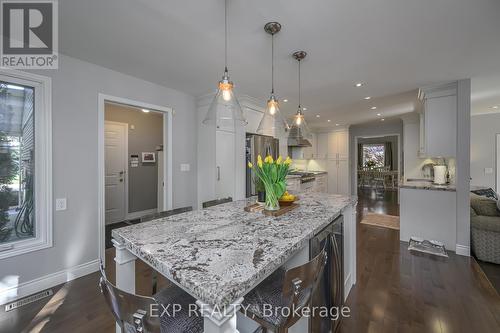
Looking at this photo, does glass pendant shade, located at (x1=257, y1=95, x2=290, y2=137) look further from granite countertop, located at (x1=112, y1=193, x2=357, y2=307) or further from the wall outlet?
the wall outlet

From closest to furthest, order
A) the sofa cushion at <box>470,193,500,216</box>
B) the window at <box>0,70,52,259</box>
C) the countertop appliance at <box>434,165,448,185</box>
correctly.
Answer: the window at <box>0,70,52,259</box>
the sofa cushion at <box>470,193,500,216</box>
the countertop appliance at <box>434,165,448,185</box>

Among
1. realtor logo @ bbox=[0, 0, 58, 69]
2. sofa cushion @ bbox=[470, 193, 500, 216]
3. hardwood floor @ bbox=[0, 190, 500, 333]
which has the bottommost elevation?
hardwood floor @ bbox=[0, 190, 500, 333]

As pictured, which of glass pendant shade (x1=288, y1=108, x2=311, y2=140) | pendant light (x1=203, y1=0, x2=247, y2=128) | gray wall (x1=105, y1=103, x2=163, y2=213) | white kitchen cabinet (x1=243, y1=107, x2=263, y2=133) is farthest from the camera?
gray wall (x1=105, y1=103, x2=163, y2=213)

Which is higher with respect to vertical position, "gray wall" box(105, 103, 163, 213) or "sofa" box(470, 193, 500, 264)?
"gray wall" box(105, 103, 163, 213)

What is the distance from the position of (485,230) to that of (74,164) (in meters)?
5.08

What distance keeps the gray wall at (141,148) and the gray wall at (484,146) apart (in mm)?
7561

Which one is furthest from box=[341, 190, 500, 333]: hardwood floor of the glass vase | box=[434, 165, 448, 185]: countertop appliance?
box=[434, 165, 448, 185]: countertop appliance

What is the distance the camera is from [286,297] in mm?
938

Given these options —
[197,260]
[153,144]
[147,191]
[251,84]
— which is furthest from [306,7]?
[147,191]

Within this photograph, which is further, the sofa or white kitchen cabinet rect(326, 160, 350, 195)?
white kitchen cabinet rect(326, 160, 350, 195)

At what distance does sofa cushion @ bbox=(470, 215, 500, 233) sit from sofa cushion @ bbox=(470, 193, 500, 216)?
82 millimetres

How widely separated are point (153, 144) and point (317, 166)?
5210 mm

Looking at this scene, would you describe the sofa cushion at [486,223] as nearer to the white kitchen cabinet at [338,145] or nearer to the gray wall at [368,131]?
the white kitchen cabinet at [338,145]

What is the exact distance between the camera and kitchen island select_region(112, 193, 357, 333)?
70cm
